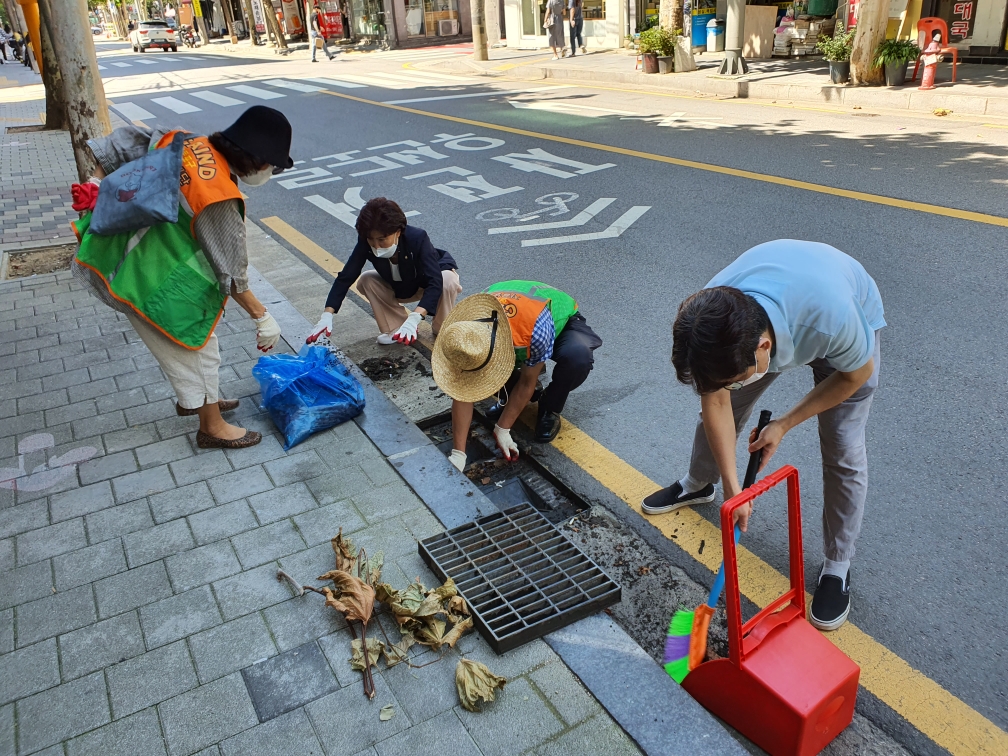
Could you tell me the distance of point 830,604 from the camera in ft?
8.52

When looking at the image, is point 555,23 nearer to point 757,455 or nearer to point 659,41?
point 659,41

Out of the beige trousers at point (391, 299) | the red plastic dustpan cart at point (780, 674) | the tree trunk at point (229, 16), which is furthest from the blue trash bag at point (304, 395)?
the tree trunk at point (229, 16)

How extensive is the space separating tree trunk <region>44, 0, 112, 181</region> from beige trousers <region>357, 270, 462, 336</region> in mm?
2976

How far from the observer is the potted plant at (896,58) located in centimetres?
1145

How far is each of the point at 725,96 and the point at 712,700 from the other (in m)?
12.8

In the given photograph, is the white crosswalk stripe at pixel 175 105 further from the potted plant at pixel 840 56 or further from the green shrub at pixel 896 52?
the green shrub at pixel 896 52

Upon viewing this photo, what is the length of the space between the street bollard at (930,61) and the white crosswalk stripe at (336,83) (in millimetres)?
11936

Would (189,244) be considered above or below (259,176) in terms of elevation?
below

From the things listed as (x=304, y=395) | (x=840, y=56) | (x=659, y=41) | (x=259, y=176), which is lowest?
(x=304, y=395)

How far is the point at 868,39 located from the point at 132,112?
47.7 ft

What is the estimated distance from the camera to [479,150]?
33.1 feet

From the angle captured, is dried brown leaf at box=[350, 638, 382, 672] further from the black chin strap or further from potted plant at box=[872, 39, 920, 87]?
potted plant at box=[872, 39, 920, 87]

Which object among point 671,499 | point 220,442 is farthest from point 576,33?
point 671,499

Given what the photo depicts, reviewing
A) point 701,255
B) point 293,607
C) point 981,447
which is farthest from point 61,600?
point 701,255
